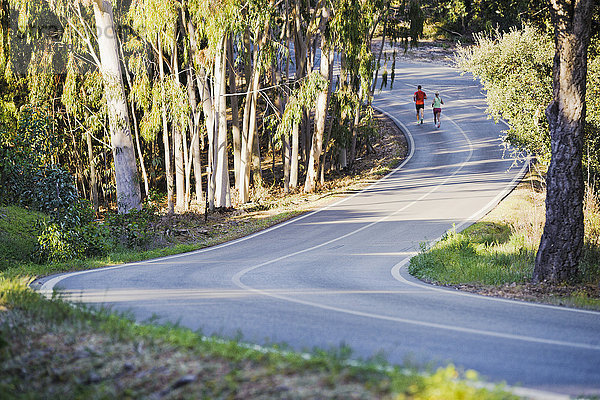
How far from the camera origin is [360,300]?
871 centimetres

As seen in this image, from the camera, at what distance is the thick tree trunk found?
10094mm

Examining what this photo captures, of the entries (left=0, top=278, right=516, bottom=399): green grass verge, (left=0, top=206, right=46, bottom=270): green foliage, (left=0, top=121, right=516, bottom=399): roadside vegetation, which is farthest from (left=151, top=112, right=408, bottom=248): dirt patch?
(left=0, top=278, right=516, bottom=399): green grass verge

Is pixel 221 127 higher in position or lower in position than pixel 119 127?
lower

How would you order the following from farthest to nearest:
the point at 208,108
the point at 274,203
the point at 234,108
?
the point at 274,203
the point at 234,108
the point at 208,108

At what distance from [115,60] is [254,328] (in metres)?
14.3

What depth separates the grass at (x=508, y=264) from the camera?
32.7 feet

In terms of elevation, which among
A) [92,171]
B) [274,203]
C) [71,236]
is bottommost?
[274,203]

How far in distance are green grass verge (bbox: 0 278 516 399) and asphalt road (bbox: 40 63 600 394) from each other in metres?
0.95

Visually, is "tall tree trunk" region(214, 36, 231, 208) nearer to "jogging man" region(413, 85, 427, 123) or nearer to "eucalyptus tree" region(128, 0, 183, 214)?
"eucalyptus tree" region(128, 0, 183, 214)

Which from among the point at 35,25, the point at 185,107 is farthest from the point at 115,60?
the point at 35,25

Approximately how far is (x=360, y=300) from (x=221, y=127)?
14.0m

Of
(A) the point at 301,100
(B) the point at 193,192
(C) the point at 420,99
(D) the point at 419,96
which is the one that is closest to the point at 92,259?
(A) the point at 301,100

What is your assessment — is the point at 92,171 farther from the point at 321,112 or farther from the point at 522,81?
the point at 522,81

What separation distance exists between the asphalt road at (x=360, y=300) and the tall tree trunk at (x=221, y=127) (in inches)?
140
